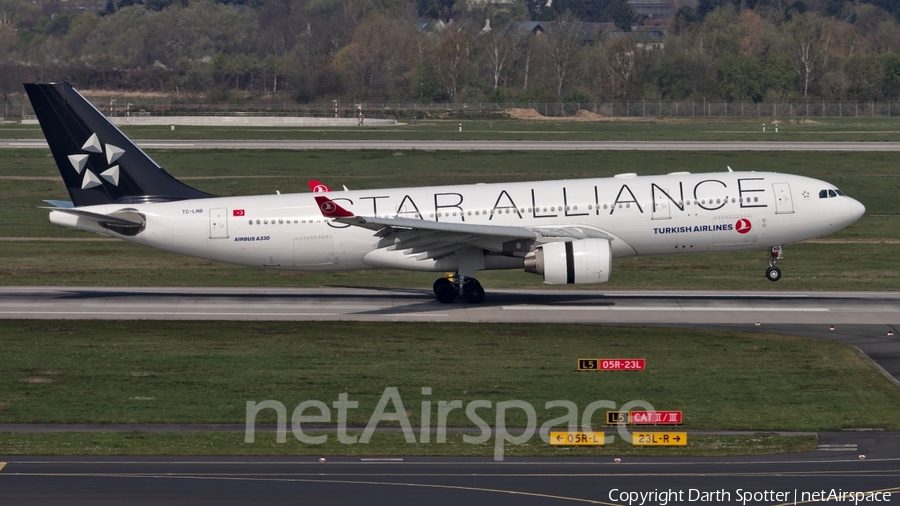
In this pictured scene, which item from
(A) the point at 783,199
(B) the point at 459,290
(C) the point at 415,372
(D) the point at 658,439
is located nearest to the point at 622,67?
(A) the point at 783,199

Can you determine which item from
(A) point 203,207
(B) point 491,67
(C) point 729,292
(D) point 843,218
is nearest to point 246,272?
(A) point 203,207

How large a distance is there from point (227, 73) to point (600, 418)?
154m

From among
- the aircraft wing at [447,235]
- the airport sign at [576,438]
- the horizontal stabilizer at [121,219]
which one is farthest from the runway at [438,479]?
the horizontal stabilizer at [121,219]

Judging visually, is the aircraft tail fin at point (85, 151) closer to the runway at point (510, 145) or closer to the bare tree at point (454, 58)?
the runway at point (510, 145)

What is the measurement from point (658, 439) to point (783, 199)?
64.0 feet

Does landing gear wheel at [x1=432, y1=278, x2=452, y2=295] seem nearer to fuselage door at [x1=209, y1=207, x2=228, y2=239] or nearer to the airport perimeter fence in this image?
fuselage door at [x1=209, y1=207, x2=228, y2=239]

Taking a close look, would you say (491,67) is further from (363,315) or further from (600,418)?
(600,418)

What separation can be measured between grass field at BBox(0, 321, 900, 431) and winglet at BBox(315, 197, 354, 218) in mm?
3522

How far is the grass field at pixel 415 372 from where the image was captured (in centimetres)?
2609

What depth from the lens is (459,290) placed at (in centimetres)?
4059

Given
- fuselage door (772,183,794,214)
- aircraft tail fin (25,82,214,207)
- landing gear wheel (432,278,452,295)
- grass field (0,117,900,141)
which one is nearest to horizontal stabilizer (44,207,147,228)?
aircraft tail fin (25,82,214,207)

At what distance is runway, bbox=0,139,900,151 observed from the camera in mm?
89500

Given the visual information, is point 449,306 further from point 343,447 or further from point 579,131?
point 579,131

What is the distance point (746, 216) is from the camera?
40062mm
